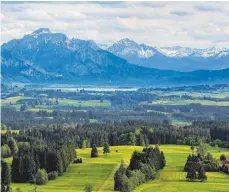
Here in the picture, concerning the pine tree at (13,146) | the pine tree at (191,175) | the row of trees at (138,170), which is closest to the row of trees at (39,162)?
the row of trees at (138,170)

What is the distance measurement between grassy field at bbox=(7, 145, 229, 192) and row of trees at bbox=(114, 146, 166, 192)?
4.59 ft

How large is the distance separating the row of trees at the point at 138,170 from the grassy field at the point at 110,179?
1.40 metres

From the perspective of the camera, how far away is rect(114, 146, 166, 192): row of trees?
3900 inches

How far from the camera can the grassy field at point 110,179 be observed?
10088 centimetres

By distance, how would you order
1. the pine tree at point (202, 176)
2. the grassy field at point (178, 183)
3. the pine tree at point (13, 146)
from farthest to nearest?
the pine tree at point (13, 146), the pine tree at point (202, 176), the grassy field at point (178, 183)

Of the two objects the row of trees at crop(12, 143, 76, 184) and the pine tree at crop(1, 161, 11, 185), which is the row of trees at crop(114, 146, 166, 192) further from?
the pine tree at crop(1, 161, 11, 185)

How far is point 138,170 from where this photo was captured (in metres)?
107

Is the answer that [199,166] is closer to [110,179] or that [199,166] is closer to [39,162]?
[110,179]

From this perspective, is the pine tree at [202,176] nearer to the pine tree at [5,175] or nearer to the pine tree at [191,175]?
the pine tree at [191,175]

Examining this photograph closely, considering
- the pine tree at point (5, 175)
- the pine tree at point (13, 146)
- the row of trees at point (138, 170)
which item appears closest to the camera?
the row of trees at point (138, 170)

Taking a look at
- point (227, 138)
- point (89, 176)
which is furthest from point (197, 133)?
point (89, 176)

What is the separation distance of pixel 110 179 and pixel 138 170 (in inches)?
250

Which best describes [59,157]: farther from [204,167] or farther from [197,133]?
[197,133]

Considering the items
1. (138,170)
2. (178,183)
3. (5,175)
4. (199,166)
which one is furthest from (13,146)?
(178,183)
